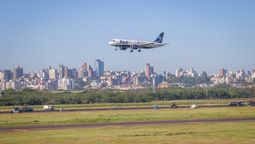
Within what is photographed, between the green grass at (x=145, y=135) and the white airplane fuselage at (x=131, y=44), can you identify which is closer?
the green grass at (x=145, y=135)

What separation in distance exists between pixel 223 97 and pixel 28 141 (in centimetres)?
15004

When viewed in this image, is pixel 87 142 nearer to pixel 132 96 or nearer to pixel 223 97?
pixel 132 96

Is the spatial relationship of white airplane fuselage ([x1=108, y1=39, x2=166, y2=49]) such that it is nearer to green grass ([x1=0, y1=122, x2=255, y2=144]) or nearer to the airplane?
the airplane

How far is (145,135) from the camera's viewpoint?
167 ft

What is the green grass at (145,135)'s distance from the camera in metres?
46.6

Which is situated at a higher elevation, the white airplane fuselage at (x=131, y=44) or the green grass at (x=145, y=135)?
the white airplane fuselage at (x=131, y=44)

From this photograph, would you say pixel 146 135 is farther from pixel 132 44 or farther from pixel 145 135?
pixel 132 44

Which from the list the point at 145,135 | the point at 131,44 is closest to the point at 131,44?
the point at 131,44

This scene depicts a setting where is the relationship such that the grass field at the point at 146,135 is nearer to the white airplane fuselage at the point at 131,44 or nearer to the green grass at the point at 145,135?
the green grass at the point at 145,135

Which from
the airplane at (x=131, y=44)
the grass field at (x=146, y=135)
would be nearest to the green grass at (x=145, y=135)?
the grass field at (x=146, y=135)

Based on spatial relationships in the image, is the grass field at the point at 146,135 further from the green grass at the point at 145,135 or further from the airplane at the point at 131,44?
the airplane at the point at 131,44

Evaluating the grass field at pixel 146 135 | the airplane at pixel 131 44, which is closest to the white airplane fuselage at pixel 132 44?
the airplane at pixel 131 44

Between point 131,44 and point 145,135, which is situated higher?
point 131,44

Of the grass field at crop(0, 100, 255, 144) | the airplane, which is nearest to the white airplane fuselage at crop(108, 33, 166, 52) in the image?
the airplane
